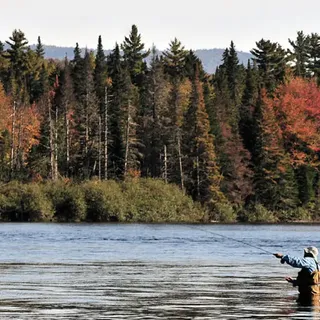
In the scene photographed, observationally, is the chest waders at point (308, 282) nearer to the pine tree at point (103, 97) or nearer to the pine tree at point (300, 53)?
the pine tree at point (103, 97)

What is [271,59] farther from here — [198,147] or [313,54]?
[198,147]

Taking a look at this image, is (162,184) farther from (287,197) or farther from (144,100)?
(144,100)

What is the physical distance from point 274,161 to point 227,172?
15.1 ft

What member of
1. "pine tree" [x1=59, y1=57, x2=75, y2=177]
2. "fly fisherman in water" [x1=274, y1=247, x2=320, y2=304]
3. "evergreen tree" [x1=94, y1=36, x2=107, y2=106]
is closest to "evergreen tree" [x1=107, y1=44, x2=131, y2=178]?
"pine tree" [x1=59, y1=57, x2=75, y2=177]

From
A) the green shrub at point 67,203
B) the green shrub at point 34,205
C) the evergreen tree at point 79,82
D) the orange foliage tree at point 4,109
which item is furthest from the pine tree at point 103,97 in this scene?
Answer: the green shrub at point 34,205

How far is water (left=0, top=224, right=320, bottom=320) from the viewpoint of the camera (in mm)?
28594

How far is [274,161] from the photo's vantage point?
12231 cm

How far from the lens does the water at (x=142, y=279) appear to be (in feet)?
93.8

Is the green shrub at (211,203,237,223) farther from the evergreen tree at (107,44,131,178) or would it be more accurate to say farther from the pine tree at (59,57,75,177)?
the pine tree at (59,57,75,177)

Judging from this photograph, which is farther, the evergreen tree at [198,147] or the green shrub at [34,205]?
the evergreen tree at [198,147]

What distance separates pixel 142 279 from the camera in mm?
38125

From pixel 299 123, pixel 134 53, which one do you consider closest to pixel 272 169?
A: pixel 299 123

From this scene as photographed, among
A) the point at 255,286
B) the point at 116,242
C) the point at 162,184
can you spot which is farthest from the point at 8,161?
the point at 255,286

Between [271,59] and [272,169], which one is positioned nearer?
[272,169]
